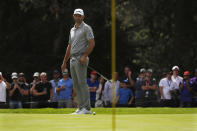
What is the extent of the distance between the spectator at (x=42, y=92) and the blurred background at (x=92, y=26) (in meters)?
9.22

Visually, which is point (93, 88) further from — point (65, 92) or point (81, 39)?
point (81, 39)

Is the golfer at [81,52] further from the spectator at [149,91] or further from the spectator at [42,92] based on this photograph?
the spectator at [149,91]

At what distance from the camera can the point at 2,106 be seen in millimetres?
18328

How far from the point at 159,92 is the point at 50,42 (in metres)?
15.8

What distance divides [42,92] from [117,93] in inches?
84.9

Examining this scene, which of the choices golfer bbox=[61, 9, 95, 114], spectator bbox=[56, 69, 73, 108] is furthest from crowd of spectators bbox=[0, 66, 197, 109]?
golfer bbox=[61, 9, 95, 114]

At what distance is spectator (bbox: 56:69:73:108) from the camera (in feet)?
59.5

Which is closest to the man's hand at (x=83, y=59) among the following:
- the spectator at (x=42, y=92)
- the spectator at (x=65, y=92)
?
the spectator at (x=65, y=92)

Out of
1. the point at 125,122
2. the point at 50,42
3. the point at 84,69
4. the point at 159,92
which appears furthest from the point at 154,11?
the point at 125,122

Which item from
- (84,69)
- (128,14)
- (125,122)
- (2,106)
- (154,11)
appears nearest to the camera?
(125,122)

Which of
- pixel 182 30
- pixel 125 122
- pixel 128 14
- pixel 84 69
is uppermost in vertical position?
pixel 128 14

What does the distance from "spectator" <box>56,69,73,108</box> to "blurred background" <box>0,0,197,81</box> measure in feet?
30.9

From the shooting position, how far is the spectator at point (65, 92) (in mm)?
18125

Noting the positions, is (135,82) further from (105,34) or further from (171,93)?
(105,34)
